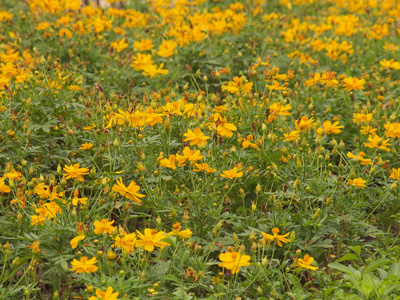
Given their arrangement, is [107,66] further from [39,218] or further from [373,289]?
[373,289]

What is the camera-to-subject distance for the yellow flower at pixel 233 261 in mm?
2127

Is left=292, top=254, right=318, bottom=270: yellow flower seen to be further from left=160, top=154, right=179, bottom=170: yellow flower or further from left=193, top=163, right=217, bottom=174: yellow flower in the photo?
left=160, top=154, right=179, bottom=170: yellow flower

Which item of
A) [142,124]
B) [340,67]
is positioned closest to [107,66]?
[142,124]

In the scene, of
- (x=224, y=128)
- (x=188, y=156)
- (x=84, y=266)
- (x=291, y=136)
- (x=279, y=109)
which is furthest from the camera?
(x=279, y=109)

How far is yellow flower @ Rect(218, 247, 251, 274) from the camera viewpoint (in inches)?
83.7

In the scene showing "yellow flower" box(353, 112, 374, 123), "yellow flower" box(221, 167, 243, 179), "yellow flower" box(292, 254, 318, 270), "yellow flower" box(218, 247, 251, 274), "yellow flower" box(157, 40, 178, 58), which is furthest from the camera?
"yellow flower" box(157, 40, 178, 58)

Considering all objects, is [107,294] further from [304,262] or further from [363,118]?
[363,118]

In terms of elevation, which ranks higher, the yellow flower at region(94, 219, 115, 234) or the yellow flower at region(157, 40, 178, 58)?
the yellow flower at region(157, 40, 178, 58)

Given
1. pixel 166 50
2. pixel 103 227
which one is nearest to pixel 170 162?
pixel 103 227

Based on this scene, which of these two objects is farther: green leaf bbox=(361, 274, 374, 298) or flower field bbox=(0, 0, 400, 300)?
flower field bbox=(0, 0, 400, 300)

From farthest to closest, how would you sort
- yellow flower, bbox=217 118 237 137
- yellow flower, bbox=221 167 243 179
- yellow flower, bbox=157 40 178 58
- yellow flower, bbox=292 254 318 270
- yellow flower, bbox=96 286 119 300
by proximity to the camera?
yellow flower, bbox=157 40 178 58 < yellow flower, bbox=217 118 237 137 < yellow flower, bbox=221 167 243 179 < yellow flower, bbox=292 254 318 270 < yellow flower, bbox=96 286 119 300

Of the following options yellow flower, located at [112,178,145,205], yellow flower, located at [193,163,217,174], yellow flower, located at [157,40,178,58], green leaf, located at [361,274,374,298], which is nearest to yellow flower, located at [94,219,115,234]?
yellow flower, located at [112,178,145,205]

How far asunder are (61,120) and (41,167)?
35cm

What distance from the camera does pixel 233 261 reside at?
2.16 m
